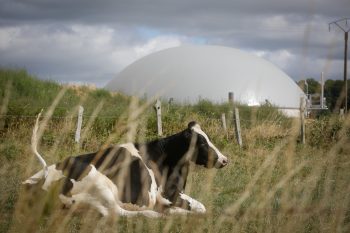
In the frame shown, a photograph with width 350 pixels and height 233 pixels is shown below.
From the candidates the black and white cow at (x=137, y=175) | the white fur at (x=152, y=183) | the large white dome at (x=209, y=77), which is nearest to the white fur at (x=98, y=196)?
the black and white cow at (x=137, y=175)

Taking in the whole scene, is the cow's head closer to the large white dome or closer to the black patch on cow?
the black patch on cow

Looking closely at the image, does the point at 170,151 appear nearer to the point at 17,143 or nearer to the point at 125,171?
the point at 125,171

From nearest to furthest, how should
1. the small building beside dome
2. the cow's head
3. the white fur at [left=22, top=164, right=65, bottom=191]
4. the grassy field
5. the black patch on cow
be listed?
the grassy field < the white fur at [left=22, top=164, right=65, bottom=191] < the black patch on cow < the cow's head < the small building beside dome

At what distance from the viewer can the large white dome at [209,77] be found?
49875mm

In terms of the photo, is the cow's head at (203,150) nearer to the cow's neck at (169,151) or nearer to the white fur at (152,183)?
the cow's neck at (169,151)

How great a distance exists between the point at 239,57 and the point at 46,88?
3352 centimetres

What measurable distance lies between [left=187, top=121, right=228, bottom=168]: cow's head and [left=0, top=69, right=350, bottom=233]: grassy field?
196 mm

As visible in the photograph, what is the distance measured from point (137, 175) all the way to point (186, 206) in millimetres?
664

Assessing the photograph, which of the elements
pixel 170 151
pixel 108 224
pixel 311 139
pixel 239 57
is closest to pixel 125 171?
pixel 170 151

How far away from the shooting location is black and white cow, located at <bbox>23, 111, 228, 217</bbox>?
232 inches

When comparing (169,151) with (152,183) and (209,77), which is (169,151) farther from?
(209,77)

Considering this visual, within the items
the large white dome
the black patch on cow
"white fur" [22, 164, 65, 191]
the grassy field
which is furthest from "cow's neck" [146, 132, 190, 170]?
the large white dome

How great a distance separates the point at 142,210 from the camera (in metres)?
6.24

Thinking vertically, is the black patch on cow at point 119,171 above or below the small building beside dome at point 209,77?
below
